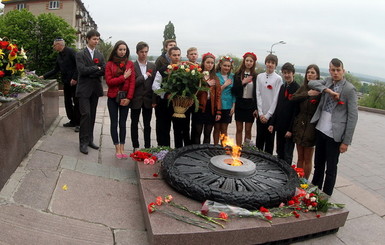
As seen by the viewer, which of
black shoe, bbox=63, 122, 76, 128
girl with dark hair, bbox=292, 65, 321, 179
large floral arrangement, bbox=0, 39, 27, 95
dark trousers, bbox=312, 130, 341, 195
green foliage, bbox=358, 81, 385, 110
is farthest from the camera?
green foliage, bbox=358, 81, 385, 110

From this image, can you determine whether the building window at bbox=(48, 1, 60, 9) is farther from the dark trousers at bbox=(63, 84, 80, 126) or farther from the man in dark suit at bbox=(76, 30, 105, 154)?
the man in dark suit at bbox=(76, 30, 105, 154)

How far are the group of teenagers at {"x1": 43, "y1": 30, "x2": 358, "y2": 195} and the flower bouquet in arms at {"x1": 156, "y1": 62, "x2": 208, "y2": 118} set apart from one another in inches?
6.4

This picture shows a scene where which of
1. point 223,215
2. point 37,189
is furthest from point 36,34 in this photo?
point 223,215

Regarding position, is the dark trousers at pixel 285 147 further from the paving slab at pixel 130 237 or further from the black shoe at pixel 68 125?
the black shoe at pixel 68 125

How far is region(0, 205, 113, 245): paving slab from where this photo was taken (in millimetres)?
2529

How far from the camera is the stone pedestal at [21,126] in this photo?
325 cm

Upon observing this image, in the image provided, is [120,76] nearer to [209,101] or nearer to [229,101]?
[209,101]

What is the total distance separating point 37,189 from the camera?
3266 millimetres

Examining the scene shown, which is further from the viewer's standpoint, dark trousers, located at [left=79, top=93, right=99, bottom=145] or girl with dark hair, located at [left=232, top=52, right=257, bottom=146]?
girl with dark hair, located at [left=232, top=52, right=257, bottom=146]

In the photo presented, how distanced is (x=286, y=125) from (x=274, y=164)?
73 cm

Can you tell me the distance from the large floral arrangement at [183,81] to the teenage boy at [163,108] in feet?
1.17

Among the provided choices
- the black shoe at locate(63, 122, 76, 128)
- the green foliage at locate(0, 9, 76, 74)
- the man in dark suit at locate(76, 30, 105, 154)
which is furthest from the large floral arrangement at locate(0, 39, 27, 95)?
the green foliage at locate(0, 9, 76, 74)

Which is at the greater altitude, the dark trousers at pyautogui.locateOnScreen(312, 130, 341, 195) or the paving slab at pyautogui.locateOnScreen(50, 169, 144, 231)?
the dark trousers at pyautogui.locateOnScreen(312, 130, 341, 195)

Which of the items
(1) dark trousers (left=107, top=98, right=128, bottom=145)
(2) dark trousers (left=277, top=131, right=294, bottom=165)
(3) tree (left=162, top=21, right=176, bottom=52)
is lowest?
(2) dark trousers (left=277, top=131, right=294, bottom=165)
